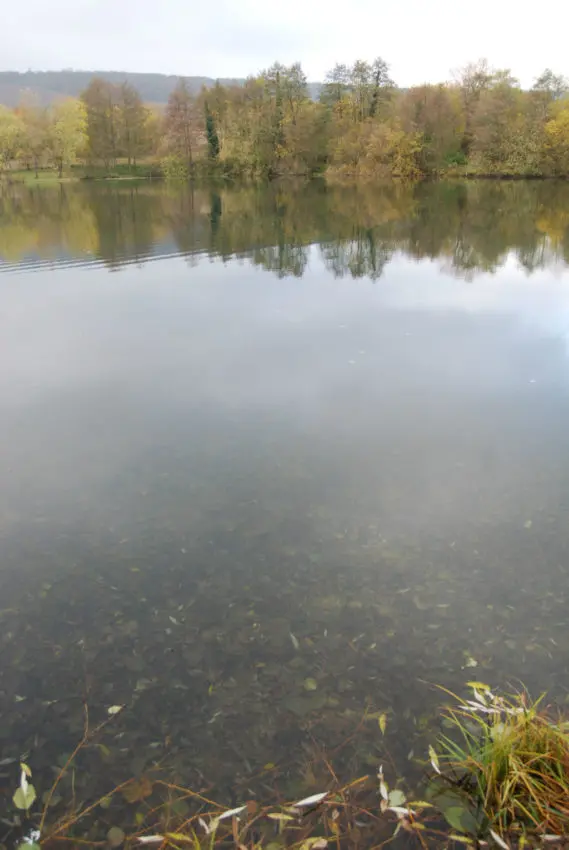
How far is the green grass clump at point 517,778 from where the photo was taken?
347 centimetres

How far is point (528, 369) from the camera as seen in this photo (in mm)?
11477

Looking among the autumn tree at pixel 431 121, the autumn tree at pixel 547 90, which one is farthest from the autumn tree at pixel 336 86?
the autumn tree at pixel 547 90

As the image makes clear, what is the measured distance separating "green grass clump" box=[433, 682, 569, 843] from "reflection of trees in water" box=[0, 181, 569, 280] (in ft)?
57.6

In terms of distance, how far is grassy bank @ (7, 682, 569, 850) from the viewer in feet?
11.6

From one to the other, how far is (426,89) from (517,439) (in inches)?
2818

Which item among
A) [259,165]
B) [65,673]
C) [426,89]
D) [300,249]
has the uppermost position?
[426,89]

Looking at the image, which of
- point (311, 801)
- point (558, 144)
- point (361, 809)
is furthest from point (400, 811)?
point (558, 144)

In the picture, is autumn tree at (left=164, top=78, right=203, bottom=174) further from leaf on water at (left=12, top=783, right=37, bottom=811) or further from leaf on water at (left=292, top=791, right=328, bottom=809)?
leaf on water at (left=292, top=791, right=328, bottom=809)

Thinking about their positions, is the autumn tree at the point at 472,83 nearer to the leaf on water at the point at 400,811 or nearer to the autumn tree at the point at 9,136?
the autumn tree at the point at 9,136

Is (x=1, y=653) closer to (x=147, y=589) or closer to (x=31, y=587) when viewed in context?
(x=31, y=587)

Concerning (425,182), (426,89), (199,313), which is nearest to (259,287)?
(199,313)

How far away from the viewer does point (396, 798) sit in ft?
12.2

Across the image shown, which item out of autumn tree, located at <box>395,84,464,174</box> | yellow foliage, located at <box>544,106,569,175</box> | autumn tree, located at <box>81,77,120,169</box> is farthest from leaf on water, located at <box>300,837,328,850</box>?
autumn tree, located at <box>81,77,120,169</box>

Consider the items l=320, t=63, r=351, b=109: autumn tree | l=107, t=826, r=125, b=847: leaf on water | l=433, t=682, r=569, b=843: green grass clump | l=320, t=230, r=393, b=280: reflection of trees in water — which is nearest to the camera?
l=433, t=682, r=569, b=843: green grass clump
